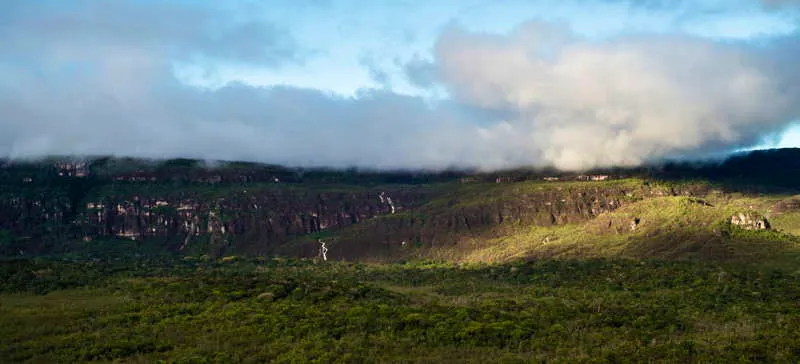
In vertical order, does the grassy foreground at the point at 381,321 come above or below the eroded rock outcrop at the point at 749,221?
below

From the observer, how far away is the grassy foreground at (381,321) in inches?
2810

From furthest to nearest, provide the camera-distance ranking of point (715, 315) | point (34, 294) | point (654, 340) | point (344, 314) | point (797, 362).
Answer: point (34, 294) < point (715, 315) < point (344, 314) < point (654, 340) < point (797, 362)

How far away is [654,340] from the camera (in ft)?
260

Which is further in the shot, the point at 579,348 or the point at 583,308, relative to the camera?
the point at 583,308

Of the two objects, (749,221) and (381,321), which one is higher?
(749,221)

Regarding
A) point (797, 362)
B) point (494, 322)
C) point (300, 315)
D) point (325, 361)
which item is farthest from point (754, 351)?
point (300, 315)

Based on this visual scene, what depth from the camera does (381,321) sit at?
3450 inches

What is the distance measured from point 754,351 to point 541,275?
97.4 metres

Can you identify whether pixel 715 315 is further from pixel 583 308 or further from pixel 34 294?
pixel 34 294

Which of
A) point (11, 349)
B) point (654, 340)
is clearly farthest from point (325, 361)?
point (654, 340)

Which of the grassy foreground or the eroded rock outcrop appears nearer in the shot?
the grassy foreground

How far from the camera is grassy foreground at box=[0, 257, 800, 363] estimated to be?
7138 cm

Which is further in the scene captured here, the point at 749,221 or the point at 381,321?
the point at 749,221

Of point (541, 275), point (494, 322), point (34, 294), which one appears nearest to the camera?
point (494, 322)
